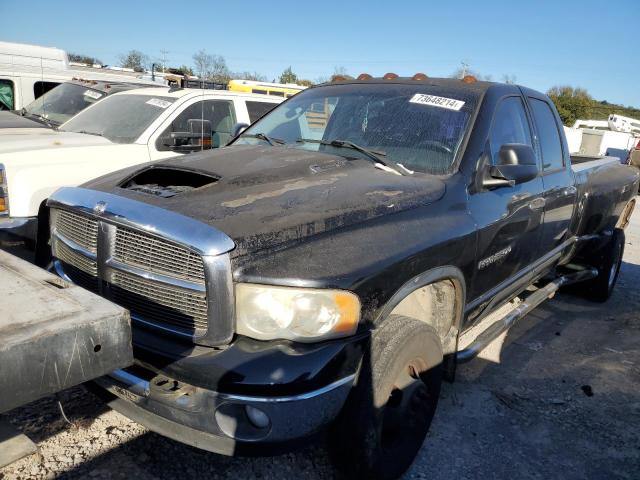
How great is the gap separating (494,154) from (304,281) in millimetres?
1844

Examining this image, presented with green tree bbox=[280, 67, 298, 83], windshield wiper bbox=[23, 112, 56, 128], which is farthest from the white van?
green tree bbox=[280, 67, 298, 83]

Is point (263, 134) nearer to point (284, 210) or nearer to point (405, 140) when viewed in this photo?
point (405, 140)

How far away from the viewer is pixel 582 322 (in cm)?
507

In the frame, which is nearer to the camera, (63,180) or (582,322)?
(63,180)

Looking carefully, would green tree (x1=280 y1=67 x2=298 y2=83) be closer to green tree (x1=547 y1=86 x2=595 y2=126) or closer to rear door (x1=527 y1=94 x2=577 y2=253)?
green tree (x1=547 y1=86 x2=595 y2=126)

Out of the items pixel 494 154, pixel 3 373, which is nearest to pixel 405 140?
pixel 494 154

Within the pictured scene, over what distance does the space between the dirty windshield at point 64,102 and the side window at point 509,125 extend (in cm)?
582

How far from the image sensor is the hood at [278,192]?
81.4 inches

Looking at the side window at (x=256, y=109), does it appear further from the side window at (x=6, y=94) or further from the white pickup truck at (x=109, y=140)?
the side window at (x=6, y=94)

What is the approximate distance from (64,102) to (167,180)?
5.57m

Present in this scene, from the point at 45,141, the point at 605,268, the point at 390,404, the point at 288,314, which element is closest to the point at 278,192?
the point at 288,314

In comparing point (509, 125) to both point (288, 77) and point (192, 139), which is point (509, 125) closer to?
point (192, 139)

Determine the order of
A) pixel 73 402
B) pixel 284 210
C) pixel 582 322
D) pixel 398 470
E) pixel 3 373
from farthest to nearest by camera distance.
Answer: pixel 582 322 → pixel 73 402 → pixel 398 470 → pixel 284 210 → pixel 3 373

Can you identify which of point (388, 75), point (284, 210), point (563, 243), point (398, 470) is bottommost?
point (398, 470)
